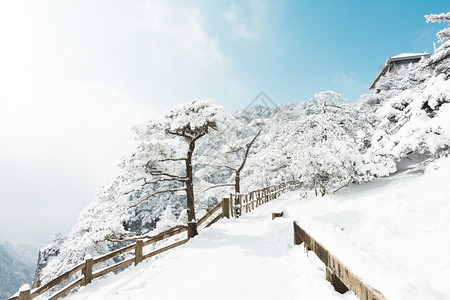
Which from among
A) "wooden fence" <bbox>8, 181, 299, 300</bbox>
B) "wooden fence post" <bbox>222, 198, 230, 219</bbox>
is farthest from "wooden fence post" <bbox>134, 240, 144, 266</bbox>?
"wooden fence post" <bbox>222, 198, 230, 219</bbox>

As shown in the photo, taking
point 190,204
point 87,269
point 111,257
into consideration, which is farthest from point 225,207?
point 87,269

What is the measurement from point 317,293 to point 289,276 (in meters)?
1.15

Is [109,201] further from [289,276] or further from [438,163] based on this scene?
[438,163]

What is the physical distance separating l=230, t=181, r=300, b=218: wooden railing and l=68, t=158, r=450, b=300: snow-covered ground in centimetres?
555

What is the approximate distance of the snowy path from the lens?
3797 millimetres

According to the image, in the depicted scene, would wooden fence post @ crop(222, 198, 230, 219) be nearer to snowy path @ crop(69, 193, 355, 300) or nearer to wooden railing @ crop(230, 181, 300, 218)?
wooden railing @ crop(230, 181, 300, 218)

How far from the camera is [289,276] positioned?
14.3 feet

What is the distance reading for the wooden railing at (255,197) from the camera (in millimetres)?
12544

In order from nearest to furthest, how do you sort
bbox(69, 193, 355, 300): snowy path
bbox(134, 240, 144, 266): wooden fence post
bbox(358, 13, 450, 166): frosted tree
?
bbox(69, 193, 355, 300): snowy path < bbox(358, 13, 450, 166): frosted tree < bbox(134, 240, 144, 266): wooden fence post

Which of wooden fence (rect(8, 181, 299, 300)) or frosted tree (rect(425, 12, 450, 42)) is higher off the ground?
frosted tree (rect(425, 12, 450, 42))

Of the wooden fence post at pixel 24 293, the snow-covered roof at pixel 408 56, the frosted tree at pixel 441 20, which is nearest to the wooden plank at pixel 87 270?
the wooden fence post at pixel 24 293

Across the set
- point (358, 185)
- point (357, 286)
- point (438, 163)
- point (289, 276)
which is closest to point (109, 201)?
point (289, 276)

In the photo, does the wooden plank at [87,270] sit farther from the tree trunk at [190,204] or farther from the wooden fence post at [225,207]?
the wooden fence post at [225,207]

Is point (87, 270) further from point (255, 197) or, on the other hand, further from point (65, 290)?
point (255, 197)
